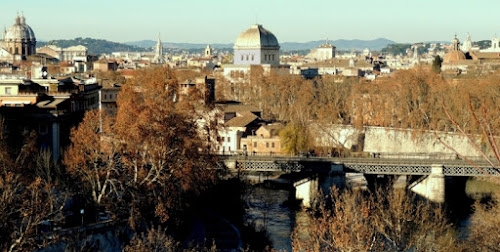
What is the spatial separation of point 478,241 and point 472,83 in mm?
32458

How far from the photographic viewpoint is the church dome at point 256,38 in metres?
71.2

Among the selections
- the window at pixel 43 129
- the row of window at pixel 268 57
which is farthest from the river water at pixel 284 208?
the row of window at pixel 268 57

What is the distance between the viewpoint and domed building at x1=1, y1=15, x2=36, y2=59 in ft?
360

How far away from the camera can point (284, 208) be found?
2977 centimetres

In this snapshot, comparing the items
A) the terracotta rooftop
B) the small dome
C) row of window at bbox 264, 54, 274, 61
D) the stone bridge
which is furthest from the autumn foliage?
the small dome

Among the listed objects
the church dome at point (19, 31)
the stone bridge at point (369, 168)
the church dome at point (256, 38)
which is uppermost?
the church dome at point (19, 31)

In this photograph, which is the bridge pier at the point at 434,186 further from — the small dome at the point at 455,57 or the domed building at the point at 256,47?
the small dome at the point at 455,57

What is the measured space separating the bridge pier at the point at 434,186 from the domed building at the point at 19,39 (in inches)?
3352

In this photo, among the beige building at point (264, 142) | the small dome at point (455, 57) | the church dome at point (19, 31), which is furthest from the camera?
the church dome at point (19, 31)

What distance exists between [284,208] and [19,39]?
87221 millimetres

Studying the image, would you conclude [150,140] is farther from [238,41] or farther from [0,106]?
[238,41]

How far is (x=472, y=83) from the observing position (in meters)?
51.1

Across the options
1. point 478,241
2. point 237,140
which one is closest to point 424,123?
point 237,140

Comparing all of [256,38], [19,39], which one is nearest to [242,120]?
[256,38]
